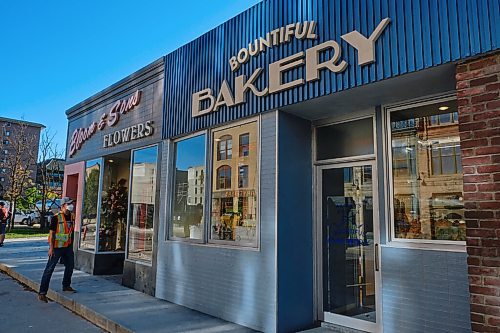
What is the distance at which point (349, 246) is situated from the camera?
536 centimetres

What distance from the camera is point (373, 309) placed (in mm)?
4918

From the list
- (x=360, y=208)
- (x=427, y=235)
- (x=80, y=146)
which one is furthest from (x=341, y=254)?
(x=80, y=146)

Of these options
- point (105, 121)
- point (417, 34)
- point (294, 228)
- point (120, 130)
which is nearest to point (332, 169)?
point (294, 228)

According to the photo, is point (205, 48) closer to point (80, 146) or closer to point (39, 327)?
point (39, 327)

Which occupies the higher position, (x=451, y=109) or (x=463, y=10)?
(x=463, y=10)

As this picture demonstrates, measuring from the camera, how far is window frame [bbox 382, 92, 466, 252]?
13.7 feet

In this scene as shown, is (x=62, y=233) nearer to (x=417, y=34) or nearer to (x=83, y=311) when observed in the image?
(x=83, y=311)

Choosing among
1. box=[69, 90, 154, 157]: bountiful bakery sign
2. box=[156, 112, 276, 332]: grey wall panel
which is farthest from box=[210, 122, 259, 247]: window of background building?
box=[69, 90, 154, 157]: bountiful bakery sign

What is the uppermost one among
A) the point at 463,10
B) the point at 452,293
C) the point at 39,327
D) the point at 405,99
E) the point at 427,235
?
the point at 463,10

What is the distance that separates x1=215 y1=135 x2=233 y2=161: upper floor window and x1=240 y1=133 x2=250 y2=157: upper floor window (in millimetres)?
235

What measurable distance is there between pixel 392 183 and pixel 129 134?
5874mm

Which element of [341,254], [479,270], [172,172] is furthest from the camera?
[172,172]

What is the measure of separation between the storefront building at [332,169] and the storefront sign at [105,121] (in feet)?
3.15

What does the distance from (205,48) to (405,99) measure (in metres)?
3.50
